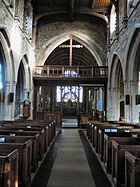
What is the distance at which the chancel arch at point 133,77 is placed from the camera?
12273 mm

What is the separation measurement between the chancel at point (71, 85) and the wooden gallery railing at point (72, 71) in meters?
0.08

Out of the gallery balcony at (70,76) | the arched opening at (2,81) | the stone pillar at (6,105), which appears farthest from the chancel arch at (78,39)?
the stone pillar at (6,105)

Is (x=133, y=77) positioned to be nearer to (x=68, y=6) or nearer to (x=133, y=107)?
(x=133, y=107)

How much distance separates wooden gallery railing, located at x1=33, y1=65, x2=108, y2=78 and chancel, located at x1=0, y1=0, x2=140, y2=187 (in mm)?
78

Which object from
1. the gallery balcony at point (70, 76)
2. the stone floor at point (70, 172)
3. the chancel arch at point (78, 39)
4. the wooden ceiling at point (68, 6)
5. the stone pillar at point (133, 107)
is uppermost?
the wooden ceiling at point (68, 6)

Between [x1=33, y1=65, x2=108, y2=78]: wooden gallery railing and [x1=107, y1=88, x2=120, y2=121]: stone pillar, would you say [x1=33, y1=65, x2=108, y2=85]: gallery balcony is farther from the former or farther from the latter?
[x1=107, y1=88, x2=120, y2=121]: stone pillar

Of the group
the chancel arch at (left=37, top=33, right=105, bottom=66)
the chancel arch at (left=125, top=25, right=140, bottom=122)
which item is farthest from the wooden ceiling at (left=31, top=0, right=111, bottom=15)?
the chancel arch at (left=125, top=25, right=140, bottom=122)

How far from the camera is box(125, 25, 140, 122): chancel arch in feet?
40.3

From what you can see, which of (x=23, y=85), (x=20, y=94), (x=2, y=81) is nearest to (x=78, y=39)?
(x=23, y=85)

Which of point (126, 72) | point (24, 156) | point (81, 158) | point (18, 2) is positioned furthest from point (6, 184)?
point (18, 2)

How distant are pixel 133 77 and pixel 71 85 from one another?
6.59 metres

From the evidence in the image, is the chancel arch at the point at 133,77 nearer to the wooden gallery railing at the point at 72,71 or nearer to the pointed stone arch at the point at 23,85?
the wooden gallery railing at the point at 72,71

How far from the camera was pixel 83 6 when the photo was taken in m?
19.0

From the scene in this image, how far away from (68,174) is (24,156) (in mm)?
1474
